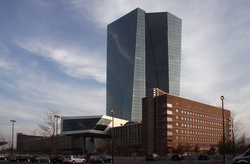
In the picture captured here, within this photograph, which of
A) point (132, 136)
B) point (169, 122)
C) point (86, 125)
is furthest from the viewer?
point (86, 125)

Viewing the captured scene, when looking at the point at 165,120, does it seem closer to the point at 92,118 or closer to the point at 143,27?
the point at 92,118

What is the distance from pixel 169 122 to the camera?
100312 mm

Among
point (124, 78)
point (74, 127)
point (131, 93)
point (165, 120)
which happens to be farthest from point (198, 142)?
point (124, 78)

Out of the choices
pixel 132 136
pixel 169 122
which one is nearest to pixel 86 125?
pixel 132 136

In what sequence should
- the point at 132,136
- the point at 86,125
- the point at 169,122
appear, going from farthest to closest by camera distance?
the point at 86,125 < the point at 132,136 < the point at 169,122

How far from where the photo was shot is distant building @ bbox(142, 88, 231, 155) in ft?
328

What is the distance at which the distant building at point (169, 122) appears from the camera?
9994 cm

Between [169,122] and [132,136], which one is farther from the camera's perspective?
[132,136]

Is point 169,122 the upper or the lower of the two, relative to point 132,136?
upper

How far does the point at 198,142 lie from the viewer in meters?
116

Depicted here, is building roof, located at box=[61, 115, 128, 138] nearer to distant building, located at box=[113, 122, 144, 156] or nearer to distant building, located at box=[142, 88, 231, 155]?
distant building, located at box=[113, 122, 144, 156]

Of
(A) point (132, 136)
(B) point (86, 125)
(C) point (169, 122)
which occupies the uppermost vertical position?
(C) point (169, 122)

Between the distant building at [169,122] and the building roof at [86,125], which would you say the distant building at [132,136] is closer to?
the building roof at [86,125]

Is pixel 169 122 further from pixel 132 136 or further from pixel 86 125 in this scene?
pixel 86 125
